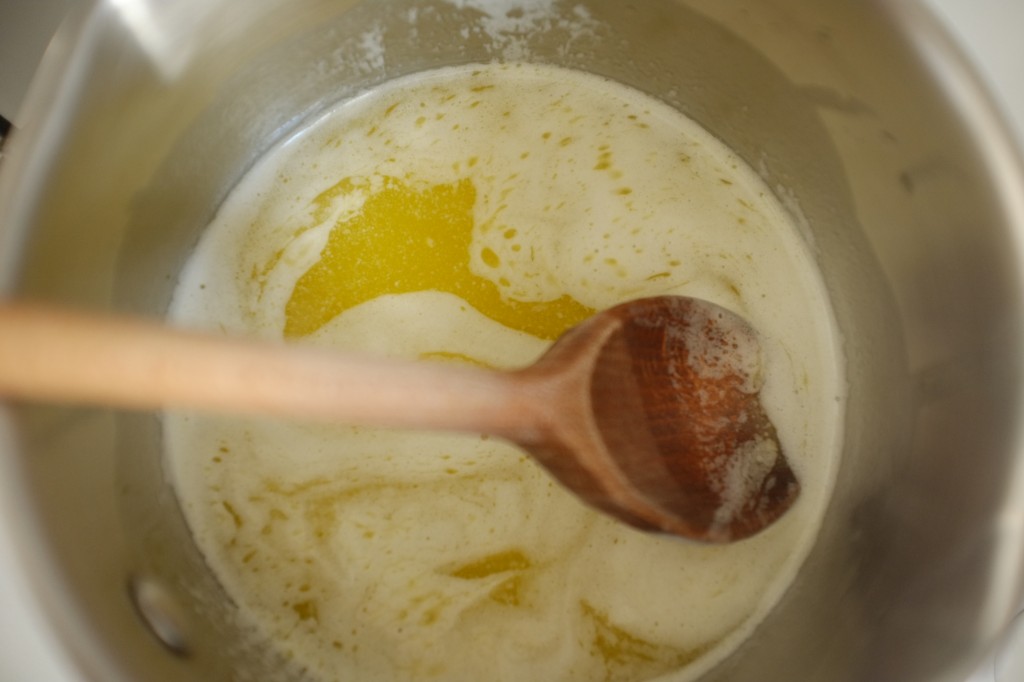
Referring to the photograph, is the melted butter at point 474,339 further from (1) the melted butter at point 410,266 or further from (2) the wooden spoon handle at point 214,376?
(2) the wooden spoon handle at point 214,376

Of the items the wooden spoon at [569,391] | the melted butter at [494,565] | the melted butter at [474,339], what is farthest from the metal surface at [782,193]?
the melted butter at [494,565]

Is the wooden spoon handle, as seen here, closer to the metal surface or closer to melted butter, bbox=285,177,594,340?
the metal surface

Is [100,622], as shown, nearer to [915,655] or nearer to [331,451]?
[331,451]

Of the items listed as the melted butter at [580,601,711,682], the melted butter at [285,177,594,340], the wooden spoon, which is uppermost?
the melted butter at [285,177,594,340]

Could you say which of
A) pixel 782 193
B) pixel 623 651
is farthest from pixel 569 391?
pixel 782 193

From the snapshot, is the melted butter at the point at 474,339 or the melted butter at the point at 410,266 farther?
the melted butter at the point at 410,266

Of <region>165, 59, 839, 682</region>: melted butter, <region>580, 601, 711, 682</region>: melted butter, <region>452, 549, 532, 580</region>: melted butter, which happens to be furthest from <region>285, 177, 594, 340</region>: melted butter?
<region>580, 601, 711, 682</region>: melted butter

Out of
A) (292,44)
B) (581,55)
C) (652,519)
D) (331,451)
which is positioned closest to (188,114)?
(292,44)
